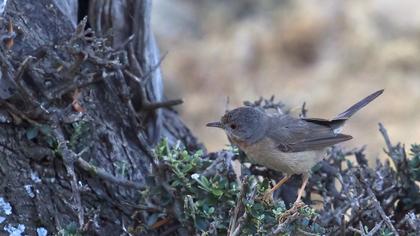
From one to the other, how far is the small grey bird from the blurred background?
500 cm

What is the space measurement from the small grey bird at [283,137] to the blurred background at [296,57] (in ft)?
16.4

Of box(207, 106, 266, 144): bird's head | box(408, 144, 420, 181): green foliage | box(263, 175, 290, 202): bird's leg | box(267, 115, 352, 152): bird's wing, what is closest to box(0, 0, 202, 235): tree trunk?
box(207, 106, 266, 144): bird's head

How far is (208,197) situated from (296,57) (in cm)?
771

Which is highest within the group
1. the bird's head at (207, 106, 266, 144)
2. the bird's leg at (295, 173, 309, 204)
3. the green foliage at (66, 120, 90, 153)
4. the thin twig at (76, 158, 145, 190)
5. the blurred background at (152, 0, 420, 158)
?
the blurred background at (152, 0, 420, 158)

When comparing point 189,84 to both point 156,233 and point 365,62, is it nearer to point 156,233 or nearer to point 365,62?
point 365,62

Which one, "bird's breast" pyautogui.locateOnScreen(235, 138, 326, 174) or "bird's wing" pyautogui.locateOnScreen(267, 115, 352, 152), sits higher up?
"bird's wing" pyautogui.locateOnScreen(267, 115, 352, 152)

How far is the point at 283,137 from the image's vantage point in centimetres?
508

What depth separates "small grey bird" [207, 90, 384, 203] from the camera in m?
4.82

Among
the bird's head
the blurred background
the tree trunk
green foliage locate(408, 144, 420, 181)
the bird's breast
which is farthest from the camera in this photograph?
the blurred background

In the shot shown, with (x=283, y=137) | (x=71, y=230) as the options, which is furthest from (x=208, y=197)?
(x=283, y=137)

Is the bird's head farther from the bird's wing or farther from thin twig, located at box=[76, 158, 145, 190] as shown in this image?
Result: thin twig, located at box=[76, 158, 145, 190]

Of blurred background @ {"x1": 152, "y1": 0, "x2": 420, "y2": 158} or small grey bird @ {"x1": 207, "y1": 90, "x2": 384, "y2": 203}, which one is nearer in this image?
small grey bird @ {"x1": 207, "y1": 90, "x2": 384, "y2": 203}

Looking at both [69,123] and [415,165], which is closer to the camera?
[69,123]

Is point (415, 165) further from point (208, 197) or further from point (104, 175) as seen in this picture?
point (104, 175)
